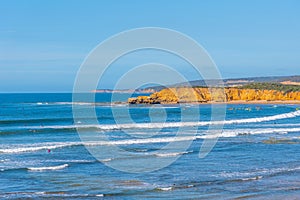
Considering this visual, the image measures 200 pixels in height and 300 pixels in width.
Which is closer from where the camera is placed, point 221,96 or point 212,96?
point 212,96

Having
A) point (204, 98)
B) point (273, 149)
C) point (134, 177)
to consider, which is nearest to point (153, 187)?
point (134, 177)

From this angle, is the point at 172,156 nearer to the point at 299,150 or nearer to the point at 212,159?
the point at 212,159

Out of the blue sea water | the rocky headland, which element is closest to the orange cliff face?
the rocky headland

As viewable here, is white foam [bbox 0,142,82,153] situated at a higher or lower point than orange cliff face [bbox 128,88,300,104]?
lower

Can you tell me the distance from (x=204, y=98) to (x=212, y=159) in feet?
295

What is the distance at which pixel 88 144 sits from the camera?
32.3m

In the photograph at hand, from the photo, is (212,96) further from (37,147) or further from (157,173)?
(157,173)

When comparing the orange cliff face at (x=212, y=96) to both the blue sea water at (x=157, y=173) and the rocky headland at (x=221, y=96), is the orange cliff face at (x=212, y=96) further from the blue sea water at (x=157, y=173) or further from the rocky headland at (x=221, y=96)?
the blue sea water at (x=157, y=173)

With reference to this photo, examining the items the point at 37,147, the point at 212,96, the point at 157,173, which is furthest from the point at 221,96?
the point at 157,173

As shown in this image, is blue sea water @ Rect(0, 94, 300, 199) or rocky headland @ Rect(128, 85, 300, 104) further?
rocky headland @ Rect(128, 85, 300, 104)

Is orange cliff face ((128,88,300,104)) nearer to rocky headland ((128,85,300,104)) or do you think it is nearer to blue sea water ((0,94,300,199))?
rocky headland ((128,85,300,104))

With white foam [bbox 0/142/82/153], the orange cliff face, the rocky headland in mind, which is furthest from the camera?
the orange cliff face

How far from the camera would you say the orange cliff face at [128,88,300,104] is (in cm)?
11369

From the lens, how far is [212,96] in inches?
4500
